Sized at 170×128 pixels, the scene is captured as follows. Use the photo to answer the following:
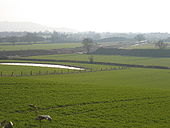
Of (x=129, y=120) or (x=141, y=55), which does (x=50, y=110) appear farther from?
(x=141, y=55)

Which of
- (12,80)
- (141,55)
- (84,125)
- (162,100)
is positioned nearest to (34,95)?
(12,80)

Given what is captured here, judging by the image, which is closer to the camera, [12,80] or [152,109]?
[152,109]

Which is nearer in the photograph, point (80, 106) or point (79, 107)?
point (79, 107)

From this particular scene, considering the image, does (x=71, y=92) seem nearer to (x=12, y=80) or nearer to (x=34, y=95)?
(x=34, y=95)

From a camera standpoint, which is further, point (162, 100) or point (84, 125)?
point (162, 100)

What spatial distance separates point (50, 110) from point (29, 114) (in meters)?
1.43

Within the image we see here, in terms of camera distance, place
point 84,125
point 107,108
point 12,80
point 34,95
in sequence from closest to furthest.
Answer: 1. point 84,125
2. point 107,108
3. point 34,95
4. point 12,80

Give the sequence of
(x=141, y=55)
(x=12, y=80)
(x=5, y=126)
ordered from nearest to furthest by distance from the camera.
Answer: (x=5, y=126) → (x=12, y=80) → (x=141, y=55)

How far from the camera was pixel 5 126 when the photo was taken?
13500 millimetres

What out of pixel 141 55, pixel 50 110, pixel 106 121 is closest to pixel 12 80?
pixel 50 110

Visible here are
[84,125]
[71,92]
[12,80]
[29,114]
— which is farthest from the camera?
[12,80]

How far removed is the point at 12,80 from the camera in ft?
77.6

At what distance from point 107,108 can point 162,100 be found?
5.32 m

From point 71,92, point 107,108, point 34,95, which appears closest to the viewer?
point 107,108
